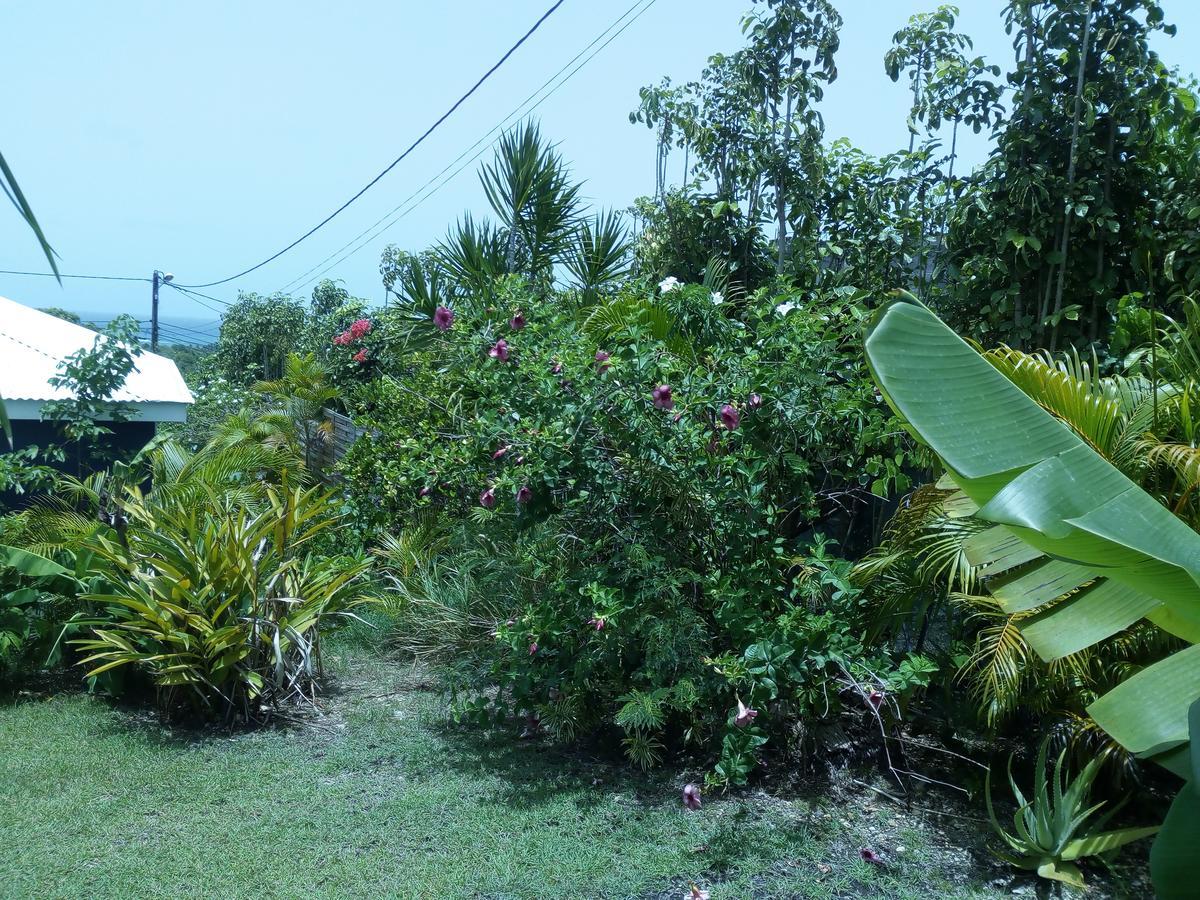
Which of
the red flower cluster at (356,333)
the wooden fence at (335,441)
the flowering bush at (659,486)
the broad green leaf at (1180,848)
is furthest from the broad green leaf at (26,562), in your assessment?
the red flower cluster at (356,333)

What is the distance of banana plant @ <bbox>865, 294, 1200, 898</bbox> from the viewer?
2016mm

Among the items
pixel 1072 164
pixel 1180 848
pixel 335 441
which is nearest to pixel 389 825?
pixel 1180 848

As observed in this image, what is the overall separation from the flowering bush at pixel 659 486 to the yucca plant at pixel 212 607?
1.28 metres

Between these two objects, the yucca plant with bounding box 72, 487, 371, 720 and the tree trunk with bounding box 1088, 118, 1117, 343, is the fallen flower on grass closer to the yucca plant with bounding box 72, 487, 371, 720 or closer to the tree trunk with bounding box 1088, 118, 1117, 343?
the yucca plant with bounding box 72, 487, 371, 720

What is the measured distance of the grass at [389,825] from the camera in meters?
4.04

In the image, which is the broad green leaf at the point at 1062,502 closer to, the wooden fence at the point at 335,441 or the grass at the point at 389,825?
the grass at the point at 389,825

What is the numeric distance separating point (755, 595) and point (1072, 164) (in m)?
3.59

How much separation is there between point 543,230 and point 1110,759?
22.1 feet

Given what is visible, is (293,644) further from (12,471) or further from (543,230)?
(543,230)

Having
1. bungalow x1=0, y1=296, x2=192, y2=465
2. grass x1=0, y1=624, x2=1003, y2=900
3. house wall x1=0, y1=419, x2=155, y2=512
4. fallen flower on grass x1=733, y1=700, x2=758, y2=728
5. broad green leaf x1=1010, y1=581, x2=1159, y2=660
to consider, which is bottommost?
grass x1=0, y1=624, x2=1003, y2=900

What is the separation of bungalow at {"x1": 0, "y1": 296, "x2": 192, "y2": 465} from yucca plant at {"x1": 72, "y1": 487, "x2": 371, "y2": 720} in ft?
10.4

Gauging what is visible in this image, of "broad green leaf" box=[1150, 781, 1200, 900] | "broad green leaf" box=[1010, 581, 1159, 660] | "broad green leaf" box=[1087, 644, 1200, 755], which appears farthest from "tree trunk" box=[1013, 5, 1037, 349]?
"broad green leaf" box=[1150, 781, 1200, 900]

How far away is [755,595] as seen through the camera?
520 centimetres

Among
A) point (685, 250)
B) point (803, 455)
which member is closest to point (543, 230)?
point (685, 250)
